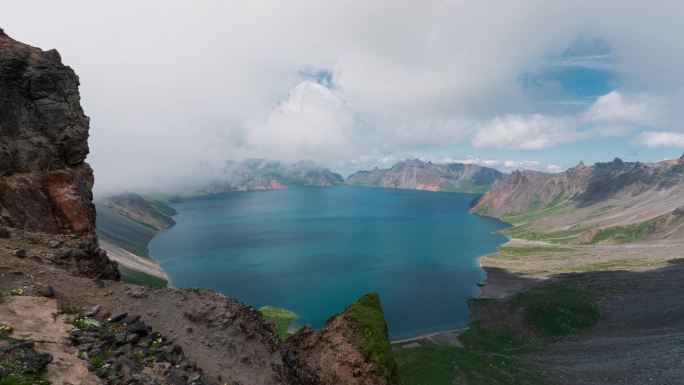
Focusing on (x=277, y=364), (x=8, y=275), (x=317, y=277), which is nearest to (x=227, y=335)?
(x=277, y=364)

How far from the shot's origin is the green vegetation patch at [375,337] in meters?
27.2

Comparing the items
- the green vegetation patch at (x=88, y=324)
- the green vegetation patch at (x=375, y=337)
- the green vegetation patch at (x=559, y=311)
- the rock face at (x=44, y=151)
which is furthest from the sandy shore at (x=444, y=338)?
the green vegetation patch at (x=88, y=324)

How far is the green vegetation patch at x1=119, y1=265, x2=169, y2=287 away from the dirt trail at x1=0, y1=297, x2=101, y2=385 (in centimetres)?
12316

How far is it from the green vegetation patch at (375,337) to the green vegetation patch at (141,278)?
116 metres

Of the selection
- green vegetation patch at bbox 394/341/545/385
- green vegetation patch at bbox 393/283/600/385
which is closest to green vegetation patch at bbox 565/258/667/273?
green vegetation patch at bbox 393/283/600/385

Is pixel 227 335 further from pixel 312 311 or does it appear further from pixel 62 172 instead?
pixel 312 311

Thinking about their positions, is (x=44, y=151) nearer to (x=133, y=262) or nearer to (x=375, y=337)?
(x=375, y=337)

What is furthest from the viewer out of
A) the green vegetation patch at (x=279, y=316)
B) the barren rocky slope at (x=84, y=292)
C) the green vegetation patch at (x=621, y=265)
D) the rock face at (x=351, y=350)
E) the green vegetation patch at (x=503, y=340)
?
the green vegetation patch at (x=621, y=265)

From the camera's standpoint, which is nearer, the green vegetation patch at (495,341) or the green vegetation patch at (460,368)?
the green vegetation patch at (460,368)

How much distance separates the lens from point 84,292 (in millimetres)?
19516

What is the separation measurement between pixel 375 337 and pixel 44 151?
28.6 m

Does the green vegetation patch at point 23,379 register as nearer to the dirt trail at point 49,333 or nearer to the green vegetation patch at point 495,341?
the dirt trail at point 49,333

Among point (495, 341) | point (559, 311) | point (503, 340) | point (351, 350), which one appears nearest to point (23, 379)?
point (351, 350)

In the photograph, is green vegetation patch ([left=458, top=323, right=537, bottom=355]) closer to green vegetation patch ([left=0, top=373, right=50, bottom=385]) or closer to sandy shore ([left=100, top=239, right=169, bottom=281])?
green vegetation patch ([left=0, top=373, right=50, bottom=385])
